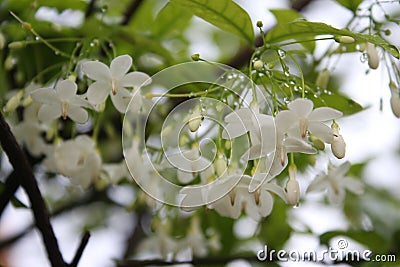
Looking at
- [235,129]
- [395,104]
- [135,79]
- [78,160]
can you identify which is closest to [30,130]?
[78,160]

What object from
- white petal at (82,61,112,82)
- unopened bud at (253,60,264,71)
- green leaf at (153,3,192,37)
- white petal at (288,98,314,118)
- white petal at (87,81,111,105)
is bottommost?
green leaf at (153,3,192,37)

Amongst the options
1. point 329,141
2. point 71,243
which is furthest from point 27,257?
point 329,141

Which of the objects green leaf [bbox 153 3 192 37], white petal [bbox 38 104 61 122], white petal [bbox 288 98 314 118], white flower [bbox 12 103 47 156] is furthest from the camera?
green leaf [bbox 153 3 192 37]

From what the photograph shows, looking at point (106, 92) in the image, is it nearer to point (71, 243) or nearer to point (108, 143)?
point (108, 143)

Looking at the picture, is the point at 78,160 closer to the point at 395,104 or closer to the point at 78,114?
the point at 78,114

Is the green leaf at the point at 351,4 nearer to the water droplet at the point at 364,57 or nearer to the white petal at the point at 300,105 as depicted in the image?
the water droplet at the point at 364,57

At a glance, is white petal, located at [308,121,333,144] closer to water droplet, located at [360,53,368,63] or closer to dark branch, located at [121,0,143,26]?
water droplet, located at [360,53,368,63]

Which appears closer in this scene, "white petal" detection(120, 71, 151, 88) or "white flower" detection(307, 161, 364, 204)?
"white petal" detection(120, 71, 151, 88)

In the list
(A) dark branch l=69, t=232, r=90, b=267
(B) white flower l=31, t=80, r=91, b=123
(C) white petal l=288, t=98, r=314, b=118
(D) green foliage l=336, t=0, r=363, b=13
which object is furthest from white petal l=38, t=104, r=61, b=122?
(D) green foliage l=336, t=0, r=363, b=13
